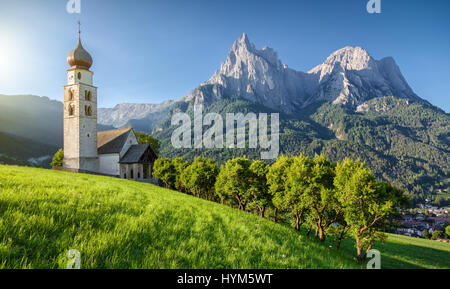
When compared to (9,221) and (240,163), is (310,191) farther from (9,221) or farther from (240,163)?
(9,221)

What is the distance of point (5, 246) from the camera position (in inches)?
123

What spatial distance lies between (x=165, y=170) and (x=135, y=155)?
8.37 metres

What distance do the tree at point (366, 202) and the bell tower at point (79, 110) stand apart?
4991cm

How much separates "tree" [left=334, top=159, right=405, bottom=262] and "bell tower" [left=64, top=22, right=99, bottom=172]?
4991cm

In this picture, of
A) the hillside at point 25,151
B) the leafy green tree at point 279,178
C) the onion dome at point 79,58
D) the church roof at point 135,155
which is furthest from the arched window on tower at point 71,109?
the hillside at point 25,151

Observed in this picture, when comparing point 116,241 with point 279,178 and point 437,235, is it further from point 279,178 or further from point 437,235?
point 437,235

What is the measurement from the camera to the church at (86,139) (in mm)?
46375

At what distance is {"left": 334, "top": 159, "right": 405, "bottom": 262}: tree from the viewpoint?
18159mm

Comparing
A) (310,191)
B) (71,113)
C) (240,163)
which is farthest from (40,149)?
(310,191)

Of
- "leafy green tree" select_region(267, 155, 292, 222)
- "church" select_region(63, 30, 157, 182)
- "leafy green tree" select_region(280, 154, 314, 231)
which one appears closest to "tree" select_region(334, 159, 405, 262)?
"leafy green tree" select_region(280, 154, 314, 231)

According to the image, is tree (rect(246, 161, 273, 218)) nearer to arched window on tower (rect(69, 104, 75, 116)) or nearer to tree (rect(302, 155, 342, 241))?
tree (rect(302, 155, 342, 241))
